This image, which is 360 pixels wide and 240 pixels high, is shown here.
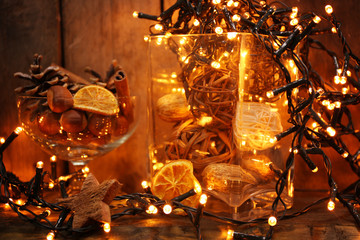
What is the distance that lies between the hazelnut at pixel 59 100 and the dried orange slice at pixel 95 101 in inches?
0.6

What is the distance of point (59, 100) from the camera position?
28.1 inches

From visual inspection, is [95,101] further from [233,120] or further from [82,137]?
[233,120]

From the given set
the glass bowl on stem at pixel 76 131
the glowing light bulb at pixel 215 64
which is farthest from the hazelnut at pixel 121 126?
the glowing light bulb at pixel 215 64

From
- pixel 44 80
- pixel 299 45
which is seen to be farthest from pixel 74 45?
pixel 299 45

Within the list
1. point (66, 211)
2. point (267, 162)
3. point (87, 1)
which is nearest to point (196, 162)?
point (267, 162)

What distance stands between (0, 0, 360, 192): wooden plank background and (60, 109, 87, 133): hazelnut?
22 centimetres

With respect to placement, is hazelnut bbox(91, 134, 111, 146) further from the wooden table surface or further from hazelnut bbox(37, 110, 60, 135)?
the wooden table surface

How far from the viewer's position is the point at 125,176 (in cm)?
95

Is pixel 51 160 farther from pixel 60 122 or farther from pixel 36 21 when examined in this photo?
pixel 36 21

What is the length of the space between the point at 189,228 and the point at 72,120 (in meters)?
0.31

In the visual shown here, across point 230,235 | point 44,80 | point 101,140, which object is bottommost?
point 230,235

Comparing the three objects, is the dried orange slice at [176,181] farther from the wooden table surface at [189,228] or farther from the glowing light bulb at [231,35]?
the glowing light bulb at [231,35]

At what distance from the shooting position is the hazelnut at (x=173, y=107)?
0.73m

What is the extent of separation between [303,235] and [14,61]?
2.50 ft
